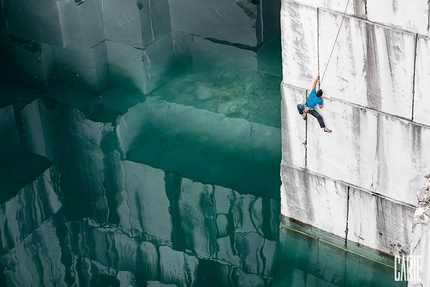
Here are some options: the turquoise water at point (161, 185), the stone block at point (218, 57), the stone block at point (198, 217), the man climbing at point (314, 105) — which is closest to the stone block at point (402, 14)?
the man climbing at point (314, 105)

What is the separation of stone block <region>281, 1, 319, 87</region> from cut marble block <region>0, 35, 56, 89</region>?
7.40 m

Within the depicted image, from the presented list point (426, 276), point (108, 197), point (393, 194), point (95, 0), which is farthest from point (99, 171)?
point (426, 276)

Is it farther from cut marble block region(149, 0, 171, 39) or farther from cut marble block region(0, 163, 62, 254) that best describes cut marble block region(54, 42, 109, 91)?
cut marble block region(0, 163, 62, 254)

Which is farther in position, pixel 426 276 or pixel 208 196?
pixel 208 196

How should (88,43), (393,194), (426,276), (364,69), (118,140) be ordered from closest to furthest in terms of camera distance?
(426,276) → (364,69) → (393,194) → (118,140) → (88,43)

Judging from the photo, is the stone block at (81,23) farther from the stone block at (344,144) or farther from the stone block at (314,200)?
the stone block at (344,144)

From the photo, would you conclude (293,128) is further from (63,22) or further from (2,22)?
(2,22)

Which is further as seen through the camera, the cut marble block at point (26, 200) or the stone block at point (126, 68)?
the stone block at point (126, 68)

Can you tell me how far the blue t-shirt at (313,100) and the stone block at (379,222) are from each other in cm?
145

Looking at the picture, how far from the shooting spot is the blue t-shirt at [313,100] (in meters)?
11.2

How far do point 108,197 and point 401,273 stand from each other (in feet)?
17.0

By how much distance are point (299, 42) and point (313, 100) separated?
2.66 feet

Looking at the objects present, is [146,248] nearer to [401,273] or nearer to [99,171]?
[99,171]

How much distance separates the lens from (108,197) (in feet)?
46.8
